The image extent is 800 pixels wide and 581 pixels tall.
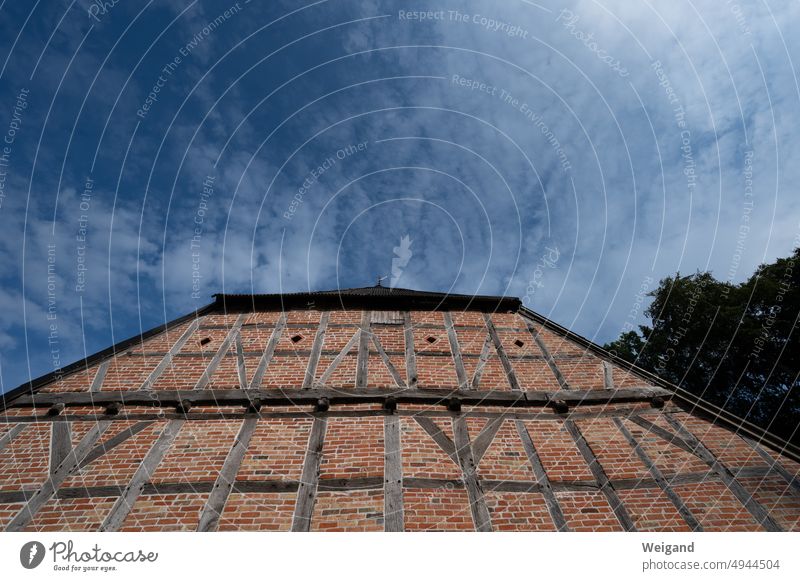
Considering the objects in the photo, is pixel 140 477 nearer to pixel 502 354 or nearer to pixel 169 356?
pixel 169 356

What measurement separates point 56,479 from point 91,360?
292 centimetres

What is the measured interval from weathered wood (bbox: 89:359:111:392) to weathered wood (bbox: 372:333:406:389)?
203 inches

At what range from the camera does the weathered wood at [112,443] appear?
5.18 meters

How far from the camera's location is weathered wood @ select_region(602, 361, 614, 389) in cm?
655

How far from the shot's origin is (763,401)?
42.4ft

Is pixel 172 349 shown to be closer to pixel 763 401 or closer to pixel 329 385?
pixel 329 385

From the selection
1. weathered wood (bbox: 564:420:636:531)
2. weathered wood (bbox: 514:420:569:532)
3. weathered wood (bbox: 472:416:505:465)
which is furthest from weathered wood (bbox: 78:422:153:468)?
weathered wood (bbox: 564:420:636:531)

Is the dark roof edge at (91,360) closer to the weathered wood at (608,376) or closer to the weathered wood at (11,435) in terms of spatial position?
the weathered wood at (11,435)

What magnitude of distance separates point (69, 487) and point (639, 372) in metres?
9.44

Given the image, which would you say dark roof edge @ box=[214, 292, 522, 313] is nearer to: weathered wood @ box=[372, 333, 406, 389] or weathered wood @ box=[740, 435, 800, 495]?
weathered wood @ box=[372, 333, 406, 389]

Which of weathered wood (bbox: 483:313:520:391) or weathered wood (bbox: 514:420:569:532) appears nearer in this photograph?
weathered wood (bbox: 514:420:569:532)

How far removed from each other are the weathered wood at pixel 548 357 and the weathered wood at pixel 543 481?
1386 millimetres

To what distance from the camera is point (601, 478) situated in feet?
16.4

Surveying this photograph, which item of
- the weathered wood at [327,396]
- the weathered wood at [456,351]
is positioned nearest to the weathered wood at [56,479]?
the weathered wood at [327,396]
